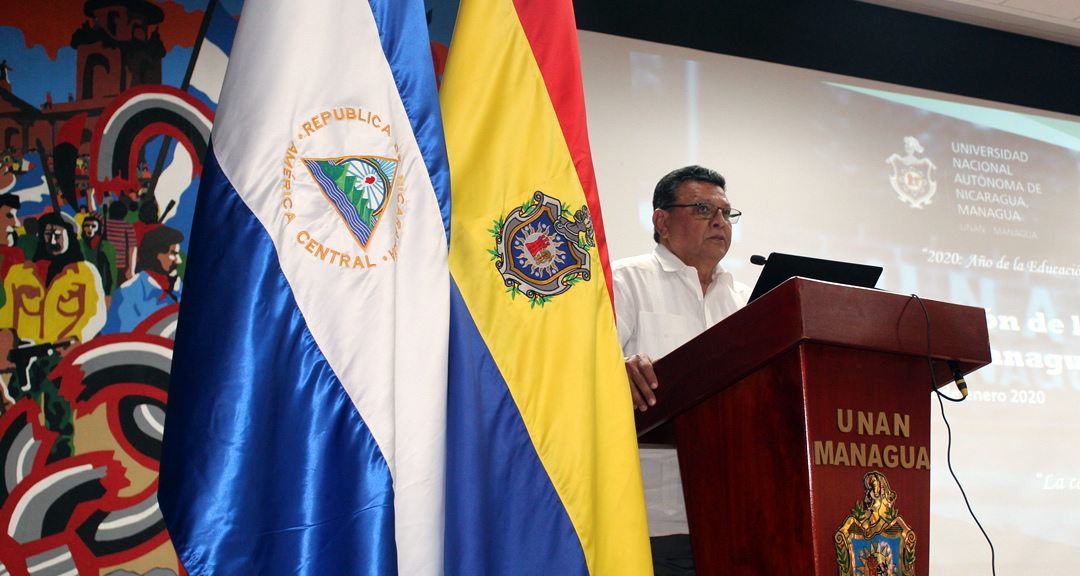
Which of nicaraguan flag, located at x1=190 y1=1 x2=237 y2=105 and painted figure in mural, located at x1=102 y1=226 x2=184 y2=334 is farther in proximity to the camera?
nicaraguan flag, located at x1=190 y1=1 x2=237 y2=105

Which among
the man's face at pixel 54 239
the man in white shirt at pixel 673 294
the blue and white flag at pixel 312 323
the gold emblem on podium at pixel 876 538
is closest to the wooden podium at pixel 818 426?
the gold emblem on podium at pixel 876 538

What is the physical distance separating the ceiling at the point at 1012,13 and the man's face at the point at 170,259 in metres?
3.64

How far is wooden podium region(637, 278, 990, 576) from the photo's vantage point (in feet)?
3.49

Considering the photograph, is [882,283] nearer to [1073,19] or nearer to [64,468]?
[1073,19]

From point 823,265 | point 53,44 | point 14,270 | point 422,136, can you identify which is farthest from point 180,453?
point 53,44

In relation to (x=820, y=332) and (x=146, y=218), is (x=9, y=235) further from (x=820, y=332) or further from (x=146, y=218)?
(x=820, y=332)

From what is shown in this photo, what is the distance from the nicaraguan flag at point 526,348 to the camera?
1.25 m

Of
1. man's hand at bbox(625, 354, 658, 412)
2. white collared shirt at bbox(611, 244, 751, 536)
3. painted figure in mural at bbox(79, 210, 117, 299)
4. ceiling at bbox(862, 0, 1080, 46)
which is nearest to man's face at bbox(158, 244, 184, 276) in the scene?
painted figure in mural at bbox(79, 210, 117, 299)

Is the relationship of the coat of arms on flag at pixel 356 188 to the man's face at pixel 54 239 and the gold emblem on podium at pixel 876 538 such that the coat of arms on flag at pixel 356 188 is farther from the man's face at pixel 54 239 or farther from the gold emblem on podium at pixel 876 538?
the man's face at pixel 54 239

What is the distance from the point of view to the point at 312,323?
1.19 meters

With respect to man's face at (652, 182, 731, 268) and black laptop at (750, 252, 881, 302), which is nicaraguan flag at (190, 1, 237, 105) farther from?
black laptop at (750, 252, 881, 302)

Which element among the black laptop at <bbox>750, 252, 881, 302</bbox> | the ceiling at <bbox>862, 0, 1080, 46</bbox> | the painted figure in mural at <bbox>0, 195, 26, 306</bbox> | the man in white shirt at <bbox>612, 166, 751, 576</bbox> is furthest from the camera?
the ceiling at <bbox>862, 0, 1080, 46</bbox>

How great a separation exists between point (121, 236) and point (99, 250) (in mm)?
80

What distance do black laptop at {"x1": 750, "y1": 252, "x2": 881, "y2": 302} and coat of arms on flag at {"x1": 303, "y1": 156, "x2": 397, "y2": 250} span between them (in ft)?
2.38
